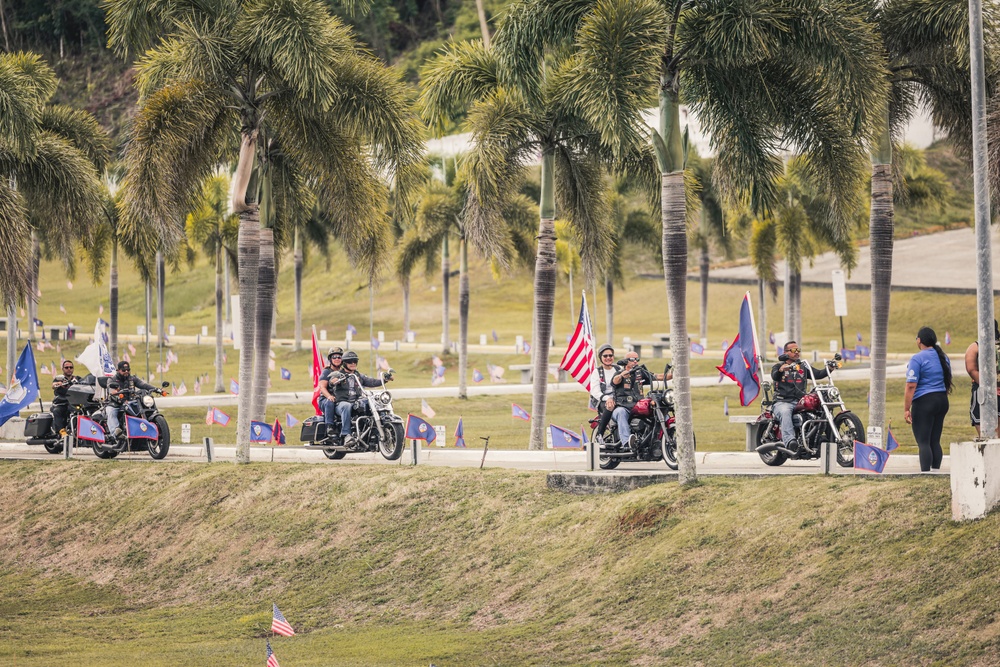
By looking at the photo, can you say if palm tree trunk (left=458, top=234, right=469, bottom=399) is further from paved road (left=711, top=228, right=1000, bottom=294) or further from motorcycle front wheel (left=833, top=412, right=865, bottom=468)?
paved road (left=711, top=228, right=1000, bottom=294)

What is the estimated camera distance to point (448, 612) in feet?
52.7

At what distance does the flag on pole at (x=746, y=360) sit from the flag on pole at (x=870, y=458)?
15.4ft

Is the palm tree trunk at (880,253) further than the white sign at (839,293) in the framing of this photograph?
No

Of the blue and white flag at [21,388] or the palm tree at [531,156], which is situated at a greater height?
the palm tree at [531,156]

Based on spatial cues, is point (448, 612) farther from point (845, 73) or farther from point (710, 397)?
point (710, 397)

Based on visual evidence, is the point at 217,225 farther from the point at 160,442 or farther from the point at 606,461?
the point at 606,461

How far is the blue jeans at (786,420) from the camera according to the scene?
59.9 feet

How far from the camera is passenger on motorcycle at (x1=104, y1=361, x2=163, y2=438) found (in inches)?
964

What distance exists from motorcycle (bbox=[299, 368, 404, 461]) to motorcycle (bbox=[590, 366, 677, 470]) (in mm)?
4369

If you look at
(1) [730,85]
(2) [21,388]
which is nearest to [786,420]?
(1) [730,85]

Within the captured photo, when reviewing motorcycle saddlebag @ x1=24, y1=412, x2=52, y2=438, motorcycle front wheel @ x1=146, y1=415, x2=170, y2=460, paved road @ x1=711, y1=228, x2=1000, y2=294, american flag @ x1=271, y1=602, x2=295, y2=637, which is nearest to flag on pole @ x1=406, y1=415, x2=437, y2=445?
motorcycle front wheel @ x1=146, y1=415, x2=170, y2=460

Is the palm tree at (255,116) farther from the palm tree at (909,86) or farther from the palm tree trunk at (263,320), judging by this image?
the palm tree at (909,86)

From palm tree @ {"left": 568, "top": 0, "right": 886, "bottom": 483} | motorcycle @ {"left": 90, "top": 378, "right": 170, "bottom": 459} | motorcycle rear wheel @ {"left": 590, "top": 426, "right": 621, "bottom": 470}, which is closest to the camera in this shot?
palm tree @ {"left": 568, "top": 0, "right": 886, "bottom": 483}

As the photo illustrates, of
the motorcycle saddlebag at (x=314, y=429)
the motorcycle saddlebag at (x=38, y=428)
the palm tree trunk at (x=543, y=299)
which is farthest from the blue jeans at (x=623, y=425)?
the motorcycle saddlebag at (x=38, y=428)
